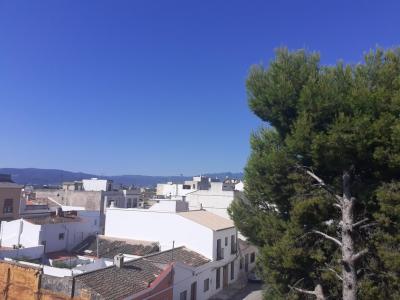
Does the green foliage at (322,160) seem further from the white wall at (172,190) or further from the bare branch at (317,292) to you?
the white wall at (172,190)

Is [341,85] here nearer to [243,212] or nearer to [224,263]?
[243,212]

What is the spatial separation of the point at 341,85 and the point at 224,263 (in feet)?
67.1

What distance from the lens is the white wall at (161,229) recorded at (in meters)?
29.9

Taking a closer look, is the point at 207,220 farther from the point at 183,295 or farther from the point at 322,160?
the point at 322,160

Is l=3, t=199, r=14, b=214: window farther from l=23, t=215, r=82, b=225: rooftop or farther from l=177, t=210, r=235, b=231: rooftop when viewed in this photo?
l=177, t=210, r=235, b=231: rooftop

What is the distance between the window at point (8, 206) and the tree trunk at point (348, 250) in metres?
35.8

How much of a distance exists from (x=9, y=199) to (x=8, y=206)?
0.70 meters

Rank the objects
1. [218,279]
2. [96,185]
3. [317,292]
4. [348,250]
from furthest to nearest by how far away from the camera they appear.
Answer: [96,185], [218,279], [317,292], [348,250]

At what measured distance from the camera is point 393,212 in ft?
41.7

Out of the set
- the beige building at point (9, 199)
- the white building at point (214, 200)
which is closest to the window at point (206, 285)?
the white building at point (214, 200)

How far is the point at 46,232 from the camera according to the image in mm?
30297

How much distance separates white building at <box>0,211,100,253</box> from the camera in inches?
1178

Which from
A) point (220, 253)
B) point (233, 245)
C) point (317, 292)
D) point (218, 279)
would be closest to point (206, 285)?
point (218, 279)

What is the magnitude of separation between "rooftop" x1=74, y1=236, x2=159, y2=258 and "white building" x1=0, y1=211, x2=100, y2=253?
1.12 m
